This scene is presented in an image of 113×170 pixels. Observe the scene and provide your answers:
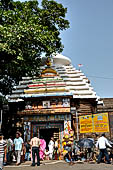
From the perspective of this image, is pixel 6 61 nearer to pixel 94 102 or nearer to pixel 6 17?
pixel 6 17

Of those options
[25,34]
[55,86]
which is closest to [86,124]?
[55,86]

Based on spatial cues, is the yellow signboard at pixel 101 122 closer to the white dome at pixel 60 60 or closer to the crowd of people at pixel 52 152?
the crowd of people at pixel 52 152

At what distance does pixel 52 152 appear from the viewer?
12.8 m

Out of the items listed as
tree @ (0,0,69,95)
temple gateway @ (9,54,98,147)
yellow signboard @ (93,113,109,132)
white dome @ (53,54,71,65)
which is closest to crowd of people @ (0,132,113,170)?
yellow signboard @ (93,113,109,132)

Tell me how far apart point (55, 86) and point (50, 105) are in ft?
6.25

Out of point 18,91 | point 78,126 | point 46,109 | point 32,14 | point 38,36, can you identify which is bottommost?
point 78,126

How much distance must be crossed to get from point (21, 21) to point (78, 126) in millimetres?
8404

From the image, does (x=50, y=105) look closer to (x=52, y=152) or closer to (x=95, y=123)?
(x=52, y=152)

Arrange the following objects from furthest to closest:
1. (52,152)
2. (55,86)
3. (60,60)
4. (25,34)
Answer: (60,60), (55,86), (52,152), (25,34)

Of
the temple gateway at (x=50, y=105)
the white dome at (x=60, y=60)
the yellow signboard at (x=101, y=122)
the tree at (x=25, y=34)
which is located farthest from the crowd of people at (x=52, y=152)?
the white dome at (x=60, y=60)

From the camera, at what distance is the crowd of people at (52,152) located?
32.0 ft

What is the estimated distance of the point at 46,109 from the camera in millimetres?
14562

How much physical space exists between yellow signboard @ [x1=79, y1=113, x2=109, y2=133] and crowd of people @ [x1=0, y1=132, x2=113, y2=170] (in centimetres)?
127

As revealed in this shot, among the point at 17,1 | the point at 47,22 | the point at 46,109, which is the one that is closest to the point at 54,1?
the point at 47,22
